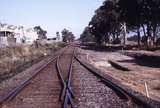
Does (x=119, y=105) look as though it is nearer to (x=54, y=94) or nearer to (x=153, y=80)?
(x=54, y=94)

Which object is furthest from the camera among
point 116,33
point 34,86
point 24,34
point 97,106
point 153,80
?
point 24,34

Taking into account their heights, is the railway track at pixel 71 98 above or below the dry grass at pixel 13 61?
above

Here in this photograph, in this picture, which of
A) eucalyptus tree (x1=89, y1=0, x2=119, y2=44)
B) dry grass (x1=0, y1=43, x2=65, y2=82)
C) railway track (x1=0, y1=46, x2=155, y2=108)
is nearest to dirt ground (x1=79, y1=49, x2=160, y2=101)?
railway track (x1=0, y1=46, x2=155, y2=108)

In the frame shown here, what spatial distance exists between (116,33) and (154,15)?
5477 centimetres

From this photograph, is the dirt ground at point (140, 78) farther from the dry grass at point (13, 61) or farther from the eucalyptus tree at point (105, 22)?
the eucalyptus tree at point (105, 22)

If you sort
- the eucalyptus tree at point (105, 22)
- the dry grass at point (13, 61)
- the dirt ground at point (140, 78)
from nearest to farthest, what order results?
the dirt ground at point (140, 78) < the dry grass at point (13, 61) < the eucalyptus tree at point (105, 22)

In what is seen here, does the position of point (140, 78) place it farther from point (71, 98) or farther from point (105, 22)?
point (105, 22)

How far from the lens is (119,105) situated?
12.6m

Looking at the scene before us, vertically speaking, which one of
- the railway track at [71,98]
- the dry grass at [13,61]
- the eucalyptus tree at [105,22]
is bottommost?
the dry grass at [13,61]

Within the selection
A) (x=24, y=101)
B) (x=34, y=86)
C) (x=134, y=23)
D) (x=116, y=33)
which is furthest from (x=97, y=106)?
(x=116, y=33)

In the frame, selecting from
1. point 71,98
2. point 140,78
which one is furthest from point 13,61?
point 71,98

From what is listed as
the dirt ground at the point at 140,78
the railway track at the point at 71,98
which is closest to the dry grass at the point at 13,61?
the dirt ground at the point at 140,78

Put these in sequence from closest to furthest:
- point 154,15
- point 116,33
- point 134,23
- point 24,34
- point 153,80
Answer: point 153,80 < point 154,15 < point 134,23 < point 116,33 < point 24,34

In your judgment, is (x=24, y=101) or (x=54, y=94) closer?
(x=24, y=101)
